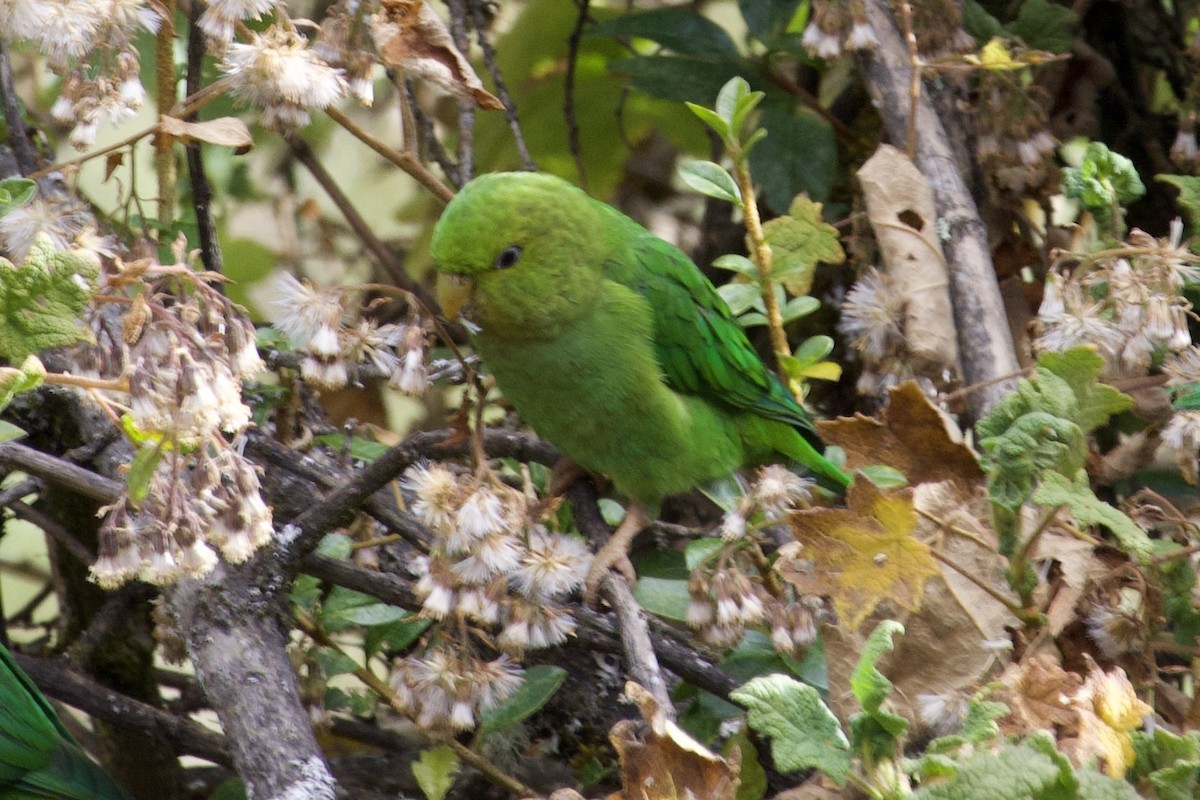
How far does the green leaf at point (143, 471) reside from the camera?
111 centimetres

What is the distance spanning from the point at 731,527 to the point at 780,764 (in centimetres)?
41

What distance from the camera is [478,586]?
142 centimetres

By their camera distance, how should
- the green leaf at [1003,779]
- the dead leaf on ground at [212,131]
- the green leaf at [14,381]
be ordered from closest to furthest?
the green leaf at [1003,779]
the green leaf at [14,381]
the dead leaf on ground at [212,131]

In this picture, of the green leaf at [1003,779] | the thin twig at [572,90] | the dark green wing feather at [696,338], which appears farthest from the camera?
the thin twig at [572,90]

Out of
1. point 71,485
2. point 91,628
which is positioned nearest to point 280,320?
point 71,485

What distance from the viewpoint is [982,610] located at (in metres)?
1.46

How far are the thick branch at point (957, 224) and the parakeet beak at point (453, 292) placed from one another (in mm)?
730

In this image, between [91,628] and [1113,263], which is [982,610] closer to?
[1113,263]

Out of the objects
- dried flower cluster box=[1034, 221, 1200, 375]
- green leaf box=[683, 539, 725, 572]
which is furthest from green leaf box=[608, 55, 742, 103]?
green leaf box=[683, 539, 725, 572]

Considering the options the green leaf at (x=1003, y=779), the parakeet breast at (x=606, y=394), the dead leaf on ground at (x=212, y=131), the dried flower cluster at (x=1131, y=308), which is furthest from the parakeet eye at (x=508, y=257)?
the green leaf at (x=1003, y=779)

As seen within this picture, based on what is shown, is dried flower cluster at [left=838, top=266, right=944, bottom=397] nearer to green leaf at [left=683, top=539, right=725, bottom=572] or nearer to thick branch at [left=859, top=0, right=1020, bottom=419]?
thick branch at [left=859, top=0, right=1020, bottom=419]

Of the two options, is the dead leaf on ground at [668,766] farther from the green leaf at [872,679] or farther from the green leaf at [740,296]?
the green leaf at [740,296]

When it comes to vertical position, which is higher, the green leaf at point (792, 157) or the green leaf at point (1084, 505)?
the green leaf at point (792, 157)

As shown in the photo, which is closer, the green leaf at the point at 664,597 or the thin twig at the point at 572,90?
the green leaf at the point at 664,597
